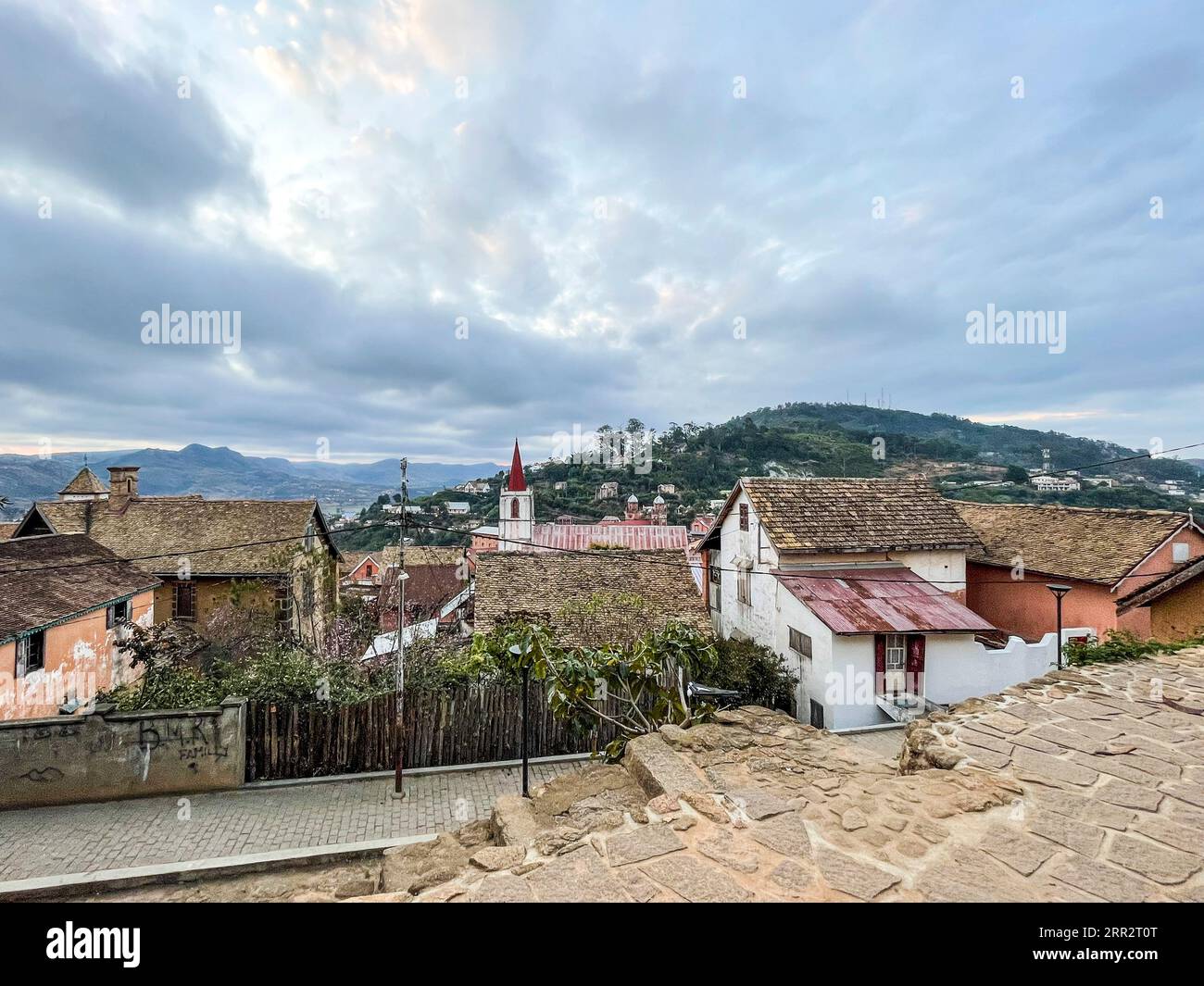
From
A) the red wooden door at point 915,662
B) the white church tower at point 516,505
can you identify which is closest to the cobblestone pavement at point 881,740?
the red wooden door at point 915,662

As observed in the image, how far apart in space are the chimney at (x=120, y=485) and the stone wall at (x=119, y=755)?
16.7m

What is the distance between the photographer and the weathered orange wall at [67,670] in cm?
1002

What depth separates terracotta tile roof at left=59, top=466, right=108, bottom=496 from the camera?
2212 centimetres

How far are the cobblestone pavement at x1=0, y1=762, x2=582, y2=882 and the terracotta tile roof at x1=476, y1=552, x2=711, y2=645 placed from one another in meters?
5.84

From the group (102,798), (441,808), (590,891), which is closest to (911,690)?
(441,808)

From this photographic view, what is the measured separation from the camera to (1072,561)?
14773 millimetres

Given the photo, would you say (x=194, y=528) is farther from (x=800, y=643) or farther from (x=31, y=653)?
(x=800, y=643)

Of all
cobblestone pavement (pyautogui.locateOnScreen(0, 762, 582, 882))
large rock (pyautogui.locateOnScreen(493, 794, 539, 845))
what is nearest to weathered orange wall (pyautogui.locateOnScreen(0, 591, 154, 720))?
cobblestone pavement (pyautogui.locateOnScreen(0, 762, 582, 882))

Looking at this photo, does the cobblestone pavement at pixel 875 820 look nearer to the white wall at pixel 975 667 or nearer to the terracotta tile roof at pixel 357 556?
the white wall at pixel 975 667

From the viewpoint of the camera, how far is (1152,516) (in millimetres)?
14648

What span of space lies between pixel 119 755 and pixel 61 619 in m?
4.36
